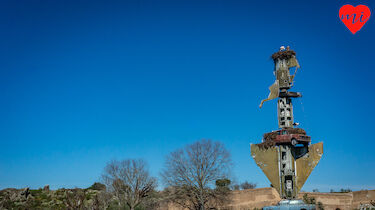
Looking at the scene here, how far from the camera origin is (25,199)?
5156cm

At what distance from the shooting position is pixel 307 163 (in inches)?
995

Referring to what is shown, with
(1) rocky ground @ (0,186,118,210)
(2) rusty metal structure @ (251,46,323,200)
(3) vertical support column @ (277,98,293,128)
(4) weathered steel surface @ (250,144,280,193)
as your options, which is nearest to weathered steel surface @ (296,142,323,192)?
(2) rusty metal structure @ (251,46,323,200)

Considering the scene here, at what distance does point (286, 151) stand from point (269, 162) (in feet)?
4.33

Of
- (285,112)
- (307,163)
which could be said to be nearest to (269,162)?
(307,163)

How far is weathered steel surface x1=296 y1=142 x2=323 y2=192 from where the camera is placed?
25188 millimetres

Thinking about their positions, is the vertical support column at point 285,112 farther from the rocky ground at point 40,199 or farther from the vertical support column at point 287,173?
Answer: the rocky ground at point 40,199

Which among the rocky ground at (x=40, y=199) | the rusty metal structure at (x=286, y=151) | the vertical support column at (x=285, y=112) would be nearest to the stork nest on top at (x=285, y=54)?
the rusty metal structure at (x=286, y=151)

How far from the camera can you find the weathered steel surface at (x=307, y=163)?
25.2 m

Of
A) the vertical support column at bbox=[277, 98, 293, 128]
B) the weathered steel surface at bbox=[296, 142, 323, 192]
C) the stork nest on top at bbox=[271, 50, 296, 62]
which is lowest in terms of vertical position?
the weathered steel surface at bbox=[296, 142, 323, 192]

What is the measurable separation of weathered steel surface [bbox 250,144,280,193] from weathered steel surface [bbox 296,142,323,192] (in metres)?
1.30

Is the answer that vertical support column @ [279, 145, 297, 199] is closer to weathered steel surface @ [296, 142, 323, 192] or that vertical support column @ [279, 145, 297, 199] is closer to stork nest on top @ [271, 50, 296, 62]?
weathered steel surface @ [296, 142, 323, 192]

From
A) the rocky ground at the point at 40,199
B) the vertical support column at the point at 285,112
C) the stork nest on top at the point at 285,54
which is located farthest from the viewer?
the rocky ground at the point at 40,199

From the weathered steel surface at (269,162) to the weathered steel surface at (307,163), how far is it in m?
1.30

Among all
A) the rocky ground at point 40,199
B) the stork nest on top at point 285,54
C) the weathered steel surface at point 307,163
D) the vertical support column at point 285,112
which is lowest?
the rocky ground at point 40,199
